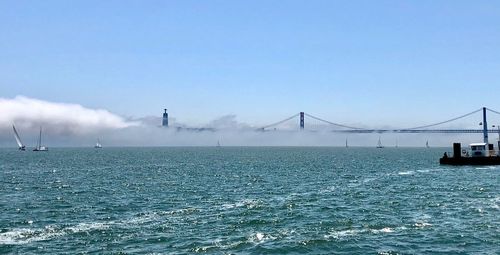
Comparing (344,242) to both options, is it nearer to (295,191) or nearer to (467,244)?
(467,244)

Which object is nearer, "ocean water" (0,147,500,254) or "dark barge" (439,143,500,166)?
"ocean water" (0,147,500,254)

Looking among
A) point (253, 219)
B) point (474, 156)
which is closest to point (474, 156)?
point (474, 156)

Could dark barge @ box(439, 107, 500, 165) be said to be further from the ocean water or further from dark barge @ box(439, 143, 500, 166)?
the ocean water

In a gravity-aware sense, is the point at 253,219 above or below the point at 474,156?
below

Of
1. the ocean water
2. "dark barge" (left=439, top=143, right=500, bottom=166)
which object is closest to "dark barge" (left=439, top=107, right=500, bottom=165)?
"dark barge" (left=439, top=143, right=500, bottom=166)

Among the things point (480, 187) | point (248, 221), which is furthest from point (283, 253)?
point (480, 187)

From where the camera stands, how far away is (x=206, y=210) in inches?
2157

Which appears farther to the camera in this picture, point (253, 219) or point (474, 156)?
point (474, 156)

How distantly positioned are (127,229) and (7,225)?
38.3ft

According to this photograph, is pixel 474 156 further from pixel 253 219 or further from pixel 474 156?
pixel 253 219

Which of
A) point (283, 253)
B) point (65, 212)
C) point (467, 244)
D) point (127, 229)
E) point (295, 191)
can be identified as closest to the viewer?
point (283, 253)

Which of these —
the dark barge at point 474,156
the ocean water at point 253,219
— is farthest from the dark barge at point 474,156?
the ocean water at point 253,219

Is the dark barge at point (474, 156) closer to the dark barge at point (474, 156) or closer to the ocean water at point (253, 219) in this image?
the dark barge at point (474, 156)

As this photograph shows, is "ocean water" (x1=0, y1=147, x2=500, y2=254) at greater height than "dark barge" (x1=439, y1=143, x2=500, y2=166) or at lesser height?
lesser
